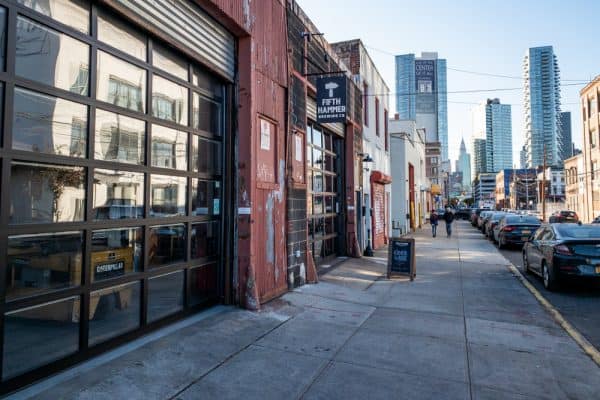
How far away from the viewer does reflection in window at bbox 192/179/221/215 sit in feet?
19.7

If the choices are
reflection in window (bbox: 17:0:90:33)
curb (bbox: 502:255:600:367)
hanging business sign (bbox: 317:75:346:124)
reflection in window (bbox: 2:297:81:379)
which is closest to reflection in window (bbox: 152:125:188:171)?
reflection in window (bbox: 17:0:90:33)

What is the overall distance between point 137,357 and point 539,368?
4.51 meters

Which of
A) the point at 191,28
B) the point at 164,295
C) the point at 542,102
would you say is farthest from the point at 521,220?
the point at 542,102

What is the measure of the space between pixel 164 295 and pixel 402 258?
6.49 metres

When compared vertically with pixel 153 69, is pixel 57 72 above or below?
below

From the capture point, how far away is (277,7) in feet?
26.0

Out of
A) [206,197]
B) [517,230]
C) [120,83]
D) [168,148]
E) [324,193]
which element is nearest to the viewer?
[120,83]

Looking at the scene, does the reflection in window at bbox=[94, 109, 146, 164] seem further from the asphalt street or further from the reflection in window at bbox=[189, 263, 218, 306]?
the asphalt street

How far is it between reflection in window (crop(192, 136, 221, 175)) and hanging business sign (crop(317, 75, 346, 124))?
3.64 metres

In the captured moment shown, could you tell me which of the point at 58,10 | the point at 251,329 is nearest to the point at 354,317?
the point at 251,329

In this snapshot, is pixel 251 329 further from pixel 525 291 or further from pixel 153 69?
pixel 525 291

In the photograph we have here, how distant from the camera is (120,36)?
468cm

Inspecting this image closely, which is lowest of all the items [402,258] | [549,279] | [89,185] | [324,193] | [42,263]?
[549,279]

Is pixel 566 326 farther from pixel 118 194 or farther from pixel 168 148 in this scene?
pixel 118 194
